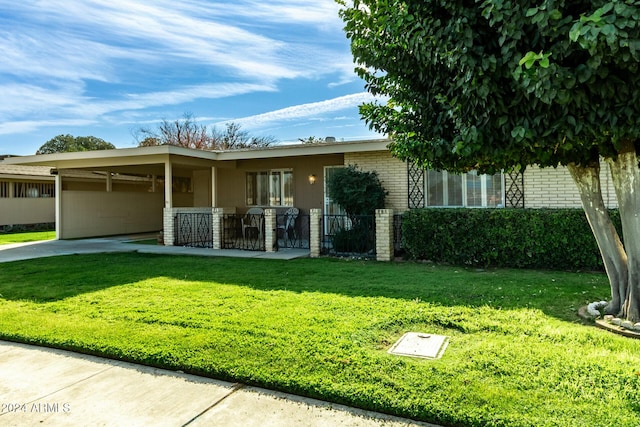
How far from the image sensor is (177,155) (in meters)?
12.2

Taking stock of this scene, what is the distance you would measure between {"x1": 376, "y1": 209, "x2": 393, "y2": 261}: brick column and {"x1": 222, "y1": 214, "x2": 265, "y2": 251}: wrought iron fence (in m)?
3.38

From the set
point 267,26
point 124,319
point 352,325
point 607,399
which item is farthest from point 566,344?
point 267,26

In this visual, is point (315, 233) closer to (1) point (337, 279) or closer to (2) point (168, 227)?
(1) point (337, 279)

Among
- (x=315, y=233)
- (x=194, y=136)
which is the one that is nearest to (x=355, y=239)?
(x=315, y=233)

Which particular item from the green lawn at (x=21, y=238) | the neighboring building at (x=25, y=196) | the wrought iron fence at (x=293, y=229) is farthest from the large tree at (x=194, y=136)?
the wrought iron fence at (x=293, y=229)

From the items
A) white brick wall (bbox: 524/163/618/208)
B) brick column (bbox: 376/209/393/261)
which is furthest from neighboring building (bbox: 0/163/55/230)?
white brick wall (bbox: 524/163/618/208)

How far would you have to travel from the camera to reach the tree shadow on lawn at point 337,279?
18.4 ft

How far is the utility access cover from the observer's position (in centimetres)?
361

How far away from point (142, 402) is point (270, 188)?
38.7 feet

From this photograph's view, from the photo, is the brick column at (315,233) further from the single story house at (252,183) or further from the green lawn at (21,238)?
the green lawn at (21,238)

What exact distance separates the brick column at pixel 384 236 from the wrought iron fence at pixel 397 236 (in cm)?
43

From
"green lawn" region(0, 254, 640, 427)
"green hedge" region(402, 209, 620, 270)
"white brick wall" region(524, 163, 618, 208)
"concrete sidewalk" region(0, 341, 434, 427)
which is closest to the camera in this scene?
"concrete sidewalk" region(0, 341, 434, 427)

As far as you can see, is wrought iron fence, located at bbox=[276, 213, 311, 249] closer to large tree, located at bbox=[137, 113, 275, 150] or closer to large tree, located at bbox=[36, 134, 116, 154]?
large tree, located at bbox=[137, 113, 275, 150]

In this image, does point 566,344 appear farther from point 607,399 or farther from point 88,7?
point 88,7
